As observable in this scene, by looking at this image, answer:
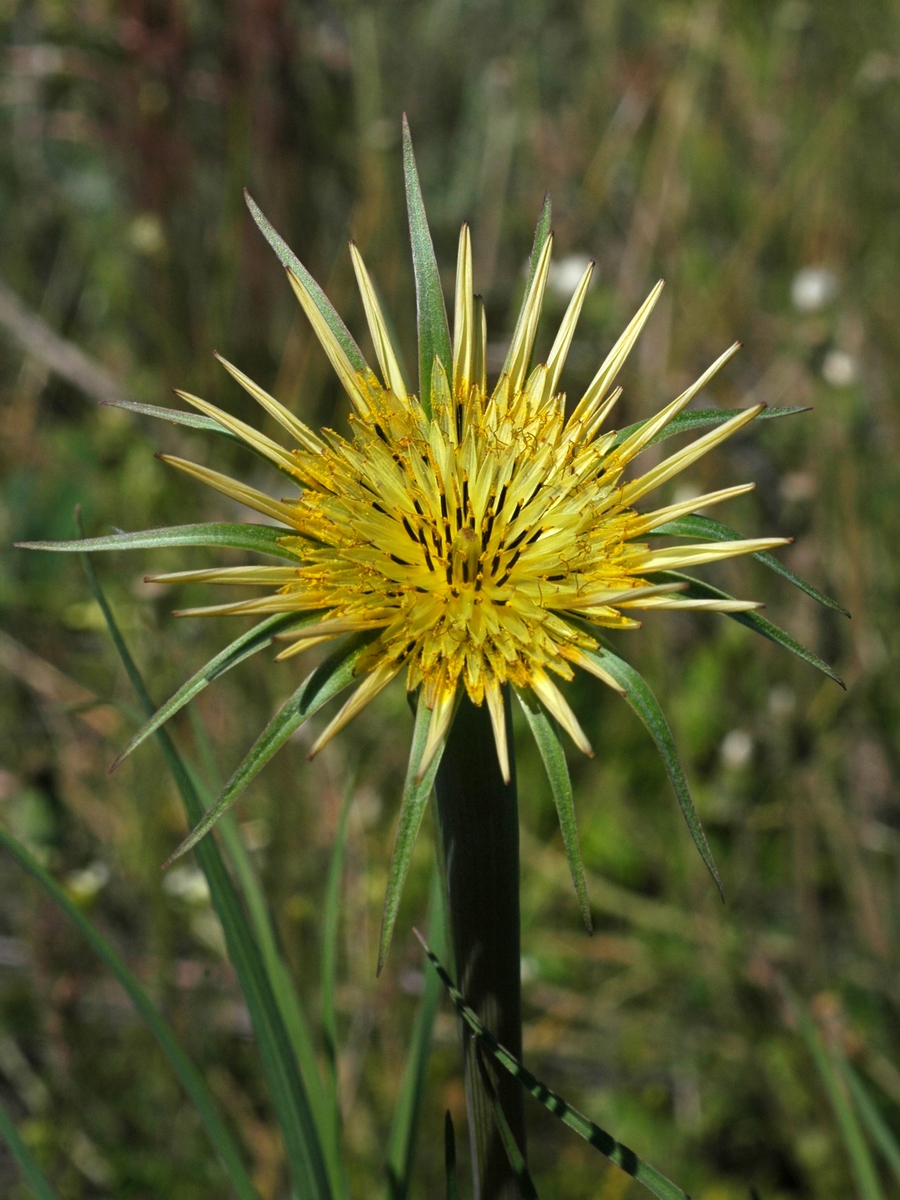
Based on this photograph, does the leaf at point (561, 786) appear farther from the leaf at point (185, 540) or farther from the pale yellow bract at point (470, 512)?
the leaf at point (185, 540)

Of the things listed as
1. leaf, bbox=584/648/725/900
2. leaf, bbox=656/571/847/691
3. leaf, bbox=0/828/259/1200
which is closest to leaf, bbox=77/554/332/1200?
leaf, bbox=0/828/259/1200

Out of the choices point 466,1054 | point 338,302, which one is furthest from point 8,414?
point 466,1054

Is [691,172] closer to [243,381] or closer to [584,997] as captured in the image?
[584,997]

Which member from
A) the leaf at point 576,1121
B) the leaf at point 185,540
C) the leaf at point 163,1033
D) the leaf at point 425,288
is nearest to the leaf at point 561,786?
the leaf at point 576,1121

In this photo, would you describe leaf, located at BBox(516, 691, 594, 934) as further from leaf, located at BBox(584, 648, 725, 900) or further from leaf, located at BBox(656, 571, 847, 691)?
leaf, located at BBox(656, 571, 847, 691)

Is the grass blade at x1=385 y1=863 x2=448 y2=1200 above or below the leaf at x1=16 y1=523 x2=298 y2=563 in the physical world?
below
